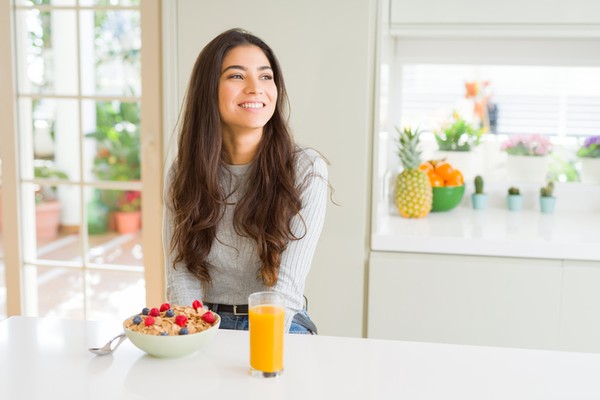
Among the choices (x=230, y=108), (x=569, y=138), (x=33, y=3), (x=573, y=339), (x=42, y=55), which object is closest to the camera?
(x=230, y=108)

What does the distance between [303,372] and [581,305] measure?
1376 mm

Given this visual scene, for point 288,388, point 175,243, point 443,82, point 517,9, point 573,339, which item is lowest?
point 573,339

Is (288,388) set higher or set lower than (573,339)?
higher

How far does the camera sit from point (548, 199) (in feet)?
9.43

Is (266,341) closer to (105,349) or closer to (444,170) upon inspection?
(105,349)

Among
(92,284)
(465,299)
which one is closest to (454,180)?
(465,299)

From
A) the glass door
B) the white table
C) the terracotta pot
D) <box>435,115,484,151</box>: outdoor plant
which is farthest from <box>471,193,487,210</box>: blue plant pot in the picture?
the terracotta pot

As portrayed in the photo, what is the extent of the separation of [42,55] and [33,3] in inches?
163

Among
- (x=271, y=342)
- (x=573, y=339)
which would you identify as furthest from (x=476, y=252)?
(x=271, y=342)

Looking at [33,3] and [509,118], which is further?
[509,118]

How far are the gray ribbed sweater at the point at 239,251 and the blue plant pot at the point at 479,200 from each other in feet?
4.03

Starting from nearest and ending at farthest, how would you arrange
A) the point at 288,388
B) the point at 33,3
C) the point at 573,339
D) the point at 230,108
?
1. the point at 288,388
2. the point at 230,108
3. the point at 573,339
4. the point at 33,3

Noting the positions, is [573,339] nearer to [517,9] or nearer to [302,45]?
[517,9]

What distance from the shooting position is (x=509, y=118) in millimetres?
3041
